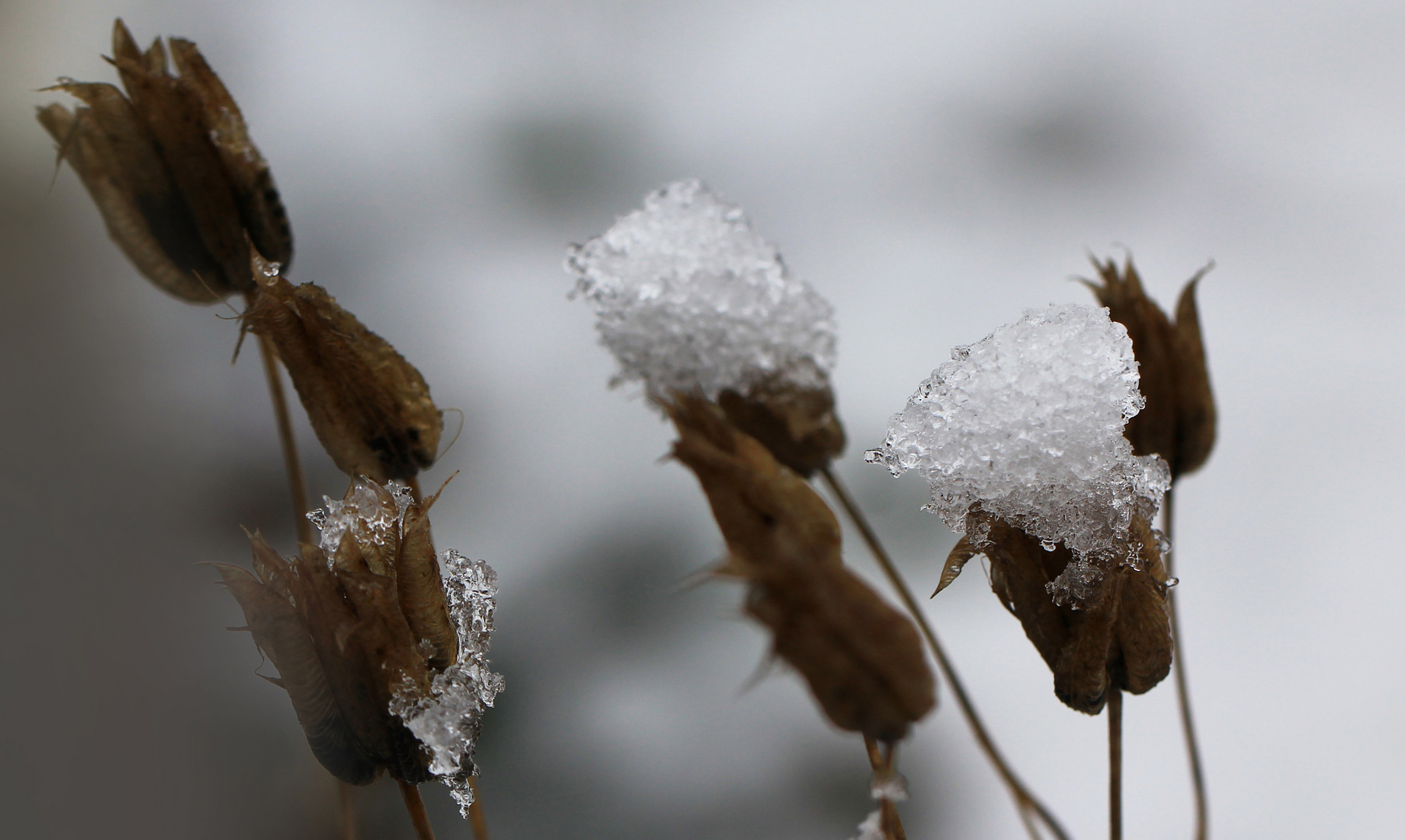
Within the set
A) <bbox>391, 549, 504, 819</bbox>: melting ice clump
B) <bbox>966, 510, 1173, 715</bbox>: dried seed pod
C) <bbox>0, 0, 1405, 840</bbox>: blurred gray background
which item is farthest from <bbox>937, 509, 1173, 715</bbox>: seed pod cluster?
<bbox>0, 0, 1405, 840</bbox>: blurred gray background

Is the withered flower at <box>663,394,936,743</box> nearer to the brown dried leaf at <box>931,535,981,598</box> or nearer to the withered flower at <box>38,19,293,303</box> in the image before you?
the brown dried leaf at <box>931,535,981,598</box>

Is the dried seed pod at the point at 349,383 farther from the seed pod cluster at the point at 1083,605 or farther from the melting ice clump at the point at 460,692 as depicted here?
the seed pod cluster at the point at 1083,605

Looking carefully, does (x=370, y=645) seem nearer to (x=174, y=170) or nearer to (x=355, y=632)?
(x=355, y=632)

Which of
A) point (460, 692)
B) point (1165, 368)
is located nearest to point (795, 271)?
point (1165, 368)

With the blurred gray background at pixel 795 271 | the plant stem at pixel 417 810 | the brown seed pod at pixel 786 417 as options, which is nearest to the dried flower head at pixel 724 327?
the brown seed pod at pixel 786 417

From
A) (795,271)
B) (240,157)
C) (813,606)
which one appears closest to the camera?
(813,606)

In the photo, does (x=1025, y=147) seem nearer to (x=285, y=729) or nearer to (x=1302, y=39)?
(x=1302, y=39)
